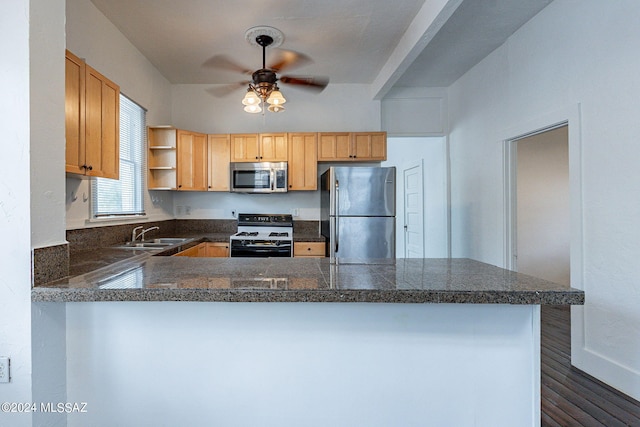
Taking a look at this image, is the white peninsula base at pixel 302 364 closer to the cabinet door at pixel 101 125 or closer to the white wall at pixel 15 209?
the white wall at pixel 15 209

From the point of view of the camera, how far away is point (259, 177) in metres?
3.93

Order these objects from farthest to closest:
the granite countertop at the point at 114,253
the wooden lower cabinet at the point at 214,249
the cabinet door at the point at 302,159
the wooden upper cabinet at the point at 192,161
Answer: the cabinet door at the point at 302,159 < the wooden upper cabinet at the point at 192,161 < the wooden lower cabinet at the point at 214,249 < the granite countertop at the point at 114,253

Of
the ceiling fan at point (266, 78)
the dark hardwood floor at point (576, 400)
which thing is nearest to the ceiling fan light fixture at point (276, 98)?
the ceiling fan at point (266, 78)

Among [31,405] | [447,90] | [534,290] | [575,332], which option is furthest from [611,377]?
[447,90]

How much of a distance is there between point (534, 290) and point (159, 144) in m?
3.89

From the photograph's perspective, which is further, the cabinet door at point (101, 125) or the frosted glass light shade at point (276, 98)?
the frosted glass light shade at point (276, 98)

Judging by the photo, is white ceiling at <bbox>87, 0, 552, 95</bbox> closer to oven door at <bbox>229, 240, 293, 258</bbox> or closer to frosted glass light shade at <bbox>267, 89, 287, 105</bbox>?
frosted glass light shade at <bbox>267, 89, 287, 105</bbox>

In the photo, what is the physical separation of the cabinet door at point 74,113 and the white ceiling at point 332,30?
1077 millimetres

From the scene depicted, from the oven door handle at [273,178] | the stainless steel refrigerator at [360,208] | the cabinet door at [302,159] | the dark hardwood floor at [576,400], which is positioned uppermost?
the cabinet door at [302,159]

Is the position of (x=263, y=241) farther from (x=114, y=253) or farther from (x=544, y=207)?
(x=544, y=207)

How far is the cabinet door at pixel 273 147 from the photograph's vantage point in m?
4.00

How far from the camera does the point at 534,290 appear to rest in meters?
1.06

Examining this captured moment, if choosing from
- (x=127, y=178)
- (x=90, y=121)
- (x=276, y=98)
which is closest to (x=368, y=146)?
(x=276, y=98)

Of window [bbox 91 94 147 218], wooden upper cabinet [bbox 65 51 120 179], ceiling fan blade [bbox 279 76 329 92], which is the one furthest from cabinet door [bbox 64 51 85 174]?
ceiling fan blade [bbox 279 76 329 92]
